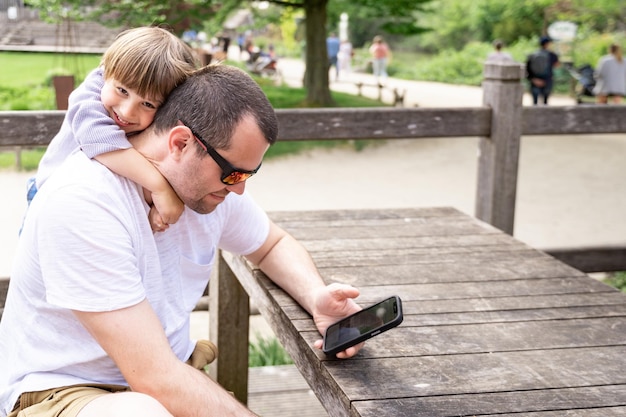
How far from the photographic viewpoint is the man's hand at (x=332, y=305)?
6.75 feet

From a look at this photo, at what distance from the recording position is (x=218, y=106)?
1912 mm

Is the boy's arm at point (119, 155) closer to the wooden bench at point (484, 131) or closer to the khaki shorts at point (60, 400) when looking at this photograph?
the khaki shorts at point (60, 400)

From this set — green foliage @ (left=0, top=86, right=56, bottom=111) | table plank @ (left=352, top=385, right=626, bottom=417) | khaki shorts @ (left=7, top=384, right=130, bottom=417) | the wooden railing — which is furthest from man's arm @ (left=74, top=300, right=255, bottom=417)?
green foliage @ (left=0, top=86, right=56, bottom=111)

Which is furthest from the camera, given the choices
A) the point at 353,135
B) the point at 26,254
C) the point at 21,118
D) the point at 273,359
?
the point at 273,359

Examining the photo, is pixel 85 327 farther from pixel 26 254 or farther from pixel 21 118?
pixel 21 118

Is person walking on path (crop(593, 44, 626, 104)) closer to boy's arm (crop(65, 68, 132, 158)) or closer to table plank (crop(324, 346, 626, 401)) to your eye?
table plank (crop(324, 346, 626, 401))

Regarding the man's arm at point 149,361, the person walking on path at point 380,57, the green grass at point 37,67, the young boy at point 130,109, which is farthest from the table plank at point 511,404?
the person walking on path at point 380,57

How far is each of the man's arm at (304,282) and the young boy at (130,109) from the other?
0.42 m

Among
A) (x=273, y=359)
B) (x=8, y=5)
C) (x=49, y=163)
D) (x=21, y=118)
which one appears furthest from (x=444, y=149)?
(x=49, y=163)

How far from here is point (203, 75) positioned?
198cm

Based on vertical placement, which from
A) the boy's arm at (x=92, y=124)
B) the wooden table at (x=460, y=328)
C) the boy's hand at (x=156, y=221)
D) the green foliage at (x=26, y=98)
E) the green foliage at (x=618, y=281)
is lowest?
the green foliage at (x=618, y=281)

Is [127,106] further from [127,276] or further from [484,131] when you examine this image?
[484,131]

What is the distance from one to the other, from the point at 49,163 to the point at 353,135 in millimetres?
1856

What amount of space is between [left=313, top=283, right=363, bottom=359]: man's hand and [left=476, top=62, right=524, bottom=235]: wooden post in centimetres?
200
